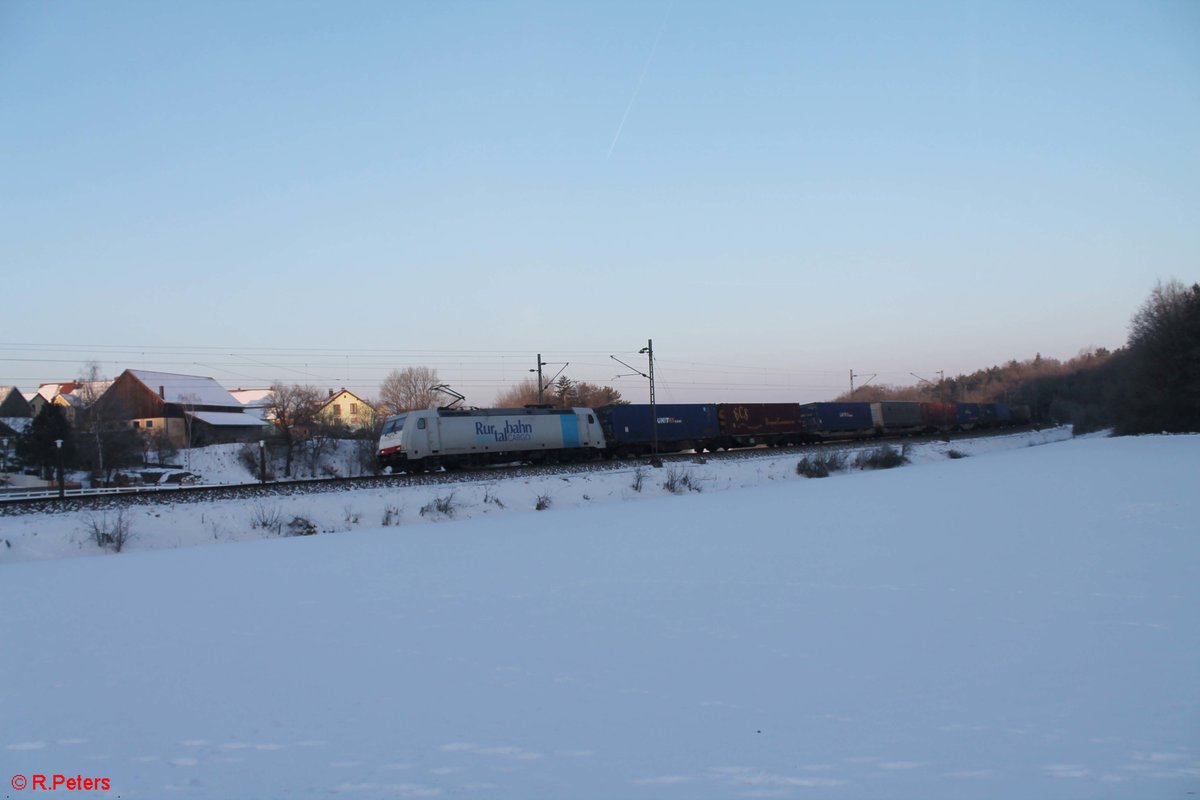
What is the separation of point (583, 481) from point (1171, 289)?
55.5 m

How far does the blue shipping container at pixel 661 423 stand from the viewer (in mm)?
35875

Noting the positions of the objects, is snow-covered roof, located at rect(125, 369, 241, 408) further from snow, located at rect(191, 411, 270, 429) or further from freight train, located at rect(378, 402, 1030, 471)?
freight train, located at rect(378, 402, 1030, 471)

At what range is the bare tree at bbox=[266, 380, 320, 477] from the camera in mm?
49097

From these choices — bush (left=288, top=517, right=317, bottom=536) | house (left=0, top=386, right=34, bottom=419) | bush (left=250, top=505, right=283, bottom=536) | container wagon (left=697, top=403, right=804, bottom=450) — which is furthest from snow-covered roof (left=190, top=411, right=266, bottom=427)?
bush (left=288, top=517, right=317, bottom=536)

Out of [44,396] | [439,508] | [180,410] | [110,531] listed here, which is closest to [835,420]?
[439,508]

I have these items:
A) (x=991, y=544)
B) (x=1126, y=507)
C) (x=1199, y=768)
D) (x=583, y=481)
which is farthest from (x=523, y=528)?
(x=1199, y=768)

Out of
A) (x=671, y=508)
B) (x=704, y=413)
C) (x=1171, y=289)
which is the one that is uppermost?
(x=1171, y=289)

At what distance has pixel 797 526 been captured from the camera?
16516 millimetres

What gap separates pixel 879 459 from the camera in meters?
37.9

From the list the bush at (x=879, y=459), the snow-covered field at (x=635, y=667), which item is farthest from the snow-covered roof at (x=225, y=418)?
the snow-covered field at (x=635, y=667)

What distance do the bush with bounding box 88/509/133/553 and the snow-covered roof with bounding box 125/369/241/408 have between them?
4953 cm

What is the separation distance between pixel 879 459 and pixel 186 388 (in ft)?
186

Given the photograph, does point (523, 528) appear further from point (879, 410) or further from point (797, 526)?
point (879, 410)

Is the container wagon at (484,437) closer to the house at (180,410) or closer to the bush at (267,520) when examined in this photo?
the bush at (267,520)
